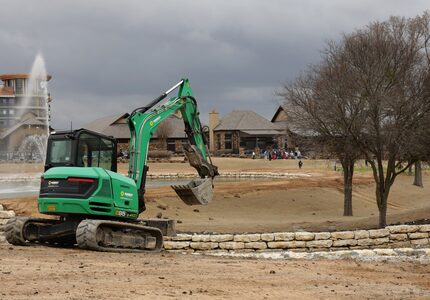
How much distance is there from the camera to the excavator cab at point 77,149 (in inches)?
596

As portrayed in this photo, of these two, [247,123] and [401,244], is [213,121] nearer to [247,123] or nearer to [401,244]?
[247,123]

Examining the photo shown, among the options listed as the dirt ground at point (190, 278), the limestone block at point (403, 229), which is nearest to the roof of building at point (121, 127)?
the limestone block at point (403, 229)

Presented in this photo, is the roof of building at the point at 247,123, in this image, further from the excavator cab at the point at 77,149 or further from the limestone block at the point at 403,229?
the excavator cab at the point at 77,149

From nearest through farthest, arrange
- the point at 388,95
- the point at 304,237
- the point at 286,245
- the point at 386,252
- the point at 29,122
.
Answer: the point at 386,252 → the point at 286,245 → the point at 304,237 → the point at 388,95 → the point at 29,122

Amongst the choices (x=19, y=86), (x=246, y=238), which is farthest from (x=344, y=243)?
(x=19, y=86)

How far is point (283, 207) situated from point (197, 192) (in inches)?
722

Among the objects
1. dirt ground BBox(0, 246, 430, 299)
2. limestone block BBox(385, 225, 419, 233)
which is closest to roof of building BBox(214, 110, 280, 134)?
limestone block BBox(385, 225, 419, 233)

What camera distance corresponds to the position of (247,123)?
310ft

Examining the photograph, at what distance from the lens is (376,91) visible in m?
24.0

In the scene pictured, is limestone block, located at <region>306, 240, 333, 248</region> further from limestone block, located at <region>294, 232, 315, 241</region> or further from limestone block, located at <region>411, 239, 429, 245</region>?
limestone block, located at <region>411, 239, 429, 245</region>

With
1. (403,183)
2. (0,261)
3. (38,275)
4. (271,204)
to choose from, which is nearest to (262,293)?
(38,275)

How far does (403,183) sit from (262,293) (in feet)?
150

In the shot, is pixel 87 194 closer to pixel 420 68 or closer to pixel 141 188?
pixel 141 188

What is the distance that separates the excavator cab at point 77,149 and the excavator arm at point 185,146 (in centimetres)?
119
